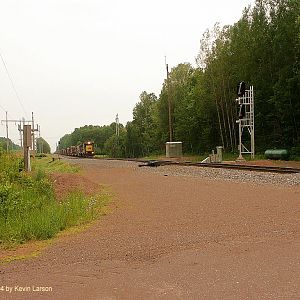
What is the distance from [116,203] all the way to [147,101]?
296ft

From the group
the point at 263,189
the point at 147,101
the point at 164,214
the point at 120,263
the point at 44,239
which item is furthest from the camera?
the point at 147,101

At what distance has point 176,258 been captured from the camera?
5910 mm

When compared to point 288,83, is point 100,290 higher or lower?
lower

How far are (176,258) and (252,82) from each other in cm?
3564

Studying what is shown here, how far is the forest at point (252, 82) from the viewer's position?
3434 cm

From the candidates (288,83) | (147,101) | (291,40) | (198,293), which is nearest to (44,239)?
(198,293)

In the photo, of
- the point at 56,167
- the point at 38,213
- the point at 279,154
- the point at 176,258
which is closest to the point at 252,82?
the point at 279,154

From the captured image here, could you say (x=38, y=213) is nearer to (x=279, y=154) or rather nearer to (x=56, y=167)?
(x=56, y=167)

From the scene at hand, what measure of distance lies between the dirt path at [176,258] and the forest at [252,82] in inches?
1004

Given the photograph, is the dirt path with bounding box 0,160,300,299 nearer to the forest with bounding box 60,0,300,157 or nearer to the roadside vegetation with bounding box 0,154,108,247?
the roadside vegetation with bounding box 0,154,108,247

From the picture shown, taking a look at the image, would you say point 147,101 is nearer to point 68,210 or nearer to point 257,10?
point 257,10

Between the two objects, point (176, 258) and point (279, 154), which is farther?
point (279, 154)

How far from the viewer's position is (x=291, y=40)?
3441 cm

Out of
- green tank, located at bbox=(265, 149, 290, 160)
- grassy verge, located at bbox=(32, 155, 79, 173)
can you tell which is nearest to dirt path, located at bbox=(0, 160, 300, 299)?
grassy verge, located at bbox=(32, 155, 79, 173)
